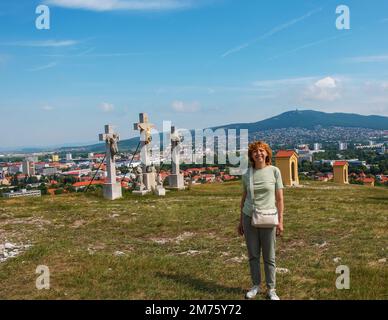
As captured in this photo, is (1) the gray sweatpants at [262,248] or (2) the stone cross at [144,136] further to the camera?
(2) the stone cross at [144,136]

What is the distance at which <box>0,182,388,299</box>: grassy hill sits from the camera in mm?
7066

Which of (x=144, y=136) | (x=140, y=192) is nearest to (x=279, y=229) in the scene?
(x=140, y=192)

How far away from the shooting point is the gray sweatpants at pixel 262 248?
21.2 feet

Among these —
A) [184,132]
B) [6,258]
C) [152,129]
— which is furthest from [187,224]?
[184,132]

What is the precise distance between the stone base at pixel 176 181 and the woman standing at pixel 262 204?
2103cm

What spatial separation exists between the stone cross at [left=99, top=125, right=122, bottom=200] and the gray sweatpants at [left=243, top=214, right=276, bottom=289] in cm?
1685

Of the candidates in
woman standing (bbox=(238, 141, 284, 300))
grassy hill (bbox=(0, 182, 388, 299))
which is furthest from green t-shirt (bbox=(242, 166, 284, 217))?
grassy hill (bbox=(0, 182, 388, 299))

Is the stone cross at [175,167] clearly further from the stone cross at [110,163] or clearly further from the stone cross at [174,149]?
the stone cross at [110,163]

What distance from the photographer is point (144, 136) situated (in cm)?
2564

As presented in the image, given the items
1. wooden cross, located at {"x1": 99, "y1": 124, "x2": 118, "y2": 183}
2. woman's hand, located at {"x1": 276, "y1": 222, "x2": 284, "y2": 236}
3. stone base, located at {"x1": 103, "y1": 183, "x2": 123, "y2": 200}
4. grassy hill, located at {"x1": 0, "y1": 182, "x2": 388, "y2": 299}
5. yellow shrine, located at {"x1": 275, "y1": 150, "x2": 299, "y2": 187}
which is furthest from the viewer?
yellow shrine, located at {"x1": 275, "y1": 150, "x2": 299, "y2": 187}

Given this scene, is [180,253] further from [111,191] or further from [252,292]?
[111,191]

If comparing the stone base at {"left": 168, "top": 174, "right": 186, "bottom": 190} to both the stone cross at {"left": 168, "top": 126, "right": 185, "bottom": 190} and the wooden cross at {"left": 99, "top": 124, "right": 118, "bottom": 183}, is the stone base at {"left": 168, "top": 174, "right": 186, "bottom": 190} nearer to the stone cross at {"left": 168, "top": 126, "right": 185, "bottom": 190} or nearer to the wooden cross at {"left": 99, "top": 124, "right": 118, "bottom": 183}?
the stone cross at {"left": 168, "top": 126, "right": 185, "bottom": 190}

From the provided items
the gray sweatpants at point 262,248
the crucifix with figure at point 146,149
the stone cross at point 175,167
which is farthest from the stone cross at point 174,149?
the gray sweatpants at point 262,248
